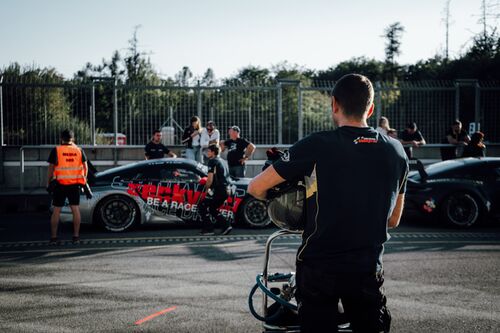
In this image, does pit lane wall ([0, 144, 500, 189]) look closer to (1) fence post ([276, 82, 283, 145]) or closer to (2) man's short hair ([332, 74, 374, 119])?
(1) fence post ([276, 82, 283, 145])

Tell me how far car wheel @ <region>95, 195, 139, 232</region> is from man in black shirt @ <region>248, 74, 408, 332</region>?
27.4 feet

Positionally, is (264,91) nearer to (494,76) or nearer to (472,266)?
(472,266)

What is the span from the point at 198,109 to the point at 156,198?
6.51 meters

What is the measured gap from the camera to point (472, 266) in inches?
301

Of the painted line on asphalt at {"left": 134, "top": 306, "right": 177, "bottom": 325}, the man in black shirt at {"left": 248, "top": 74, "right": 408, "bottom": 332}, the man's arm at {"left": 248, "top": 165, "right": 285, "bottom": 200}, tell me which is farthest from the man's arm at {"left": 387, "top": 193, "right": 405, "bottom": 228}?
the painted line on asphalt at {"left": 134, "top": 306, "right": 177, "bottom": 325}

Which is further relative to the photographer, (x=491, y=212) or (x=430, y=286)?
(x=491, y=212)

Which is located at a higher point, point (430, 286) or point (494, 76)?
point (494, 76)

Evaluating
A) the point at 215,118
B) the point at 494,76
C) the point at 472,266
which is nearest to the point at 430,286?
the point at 472,266

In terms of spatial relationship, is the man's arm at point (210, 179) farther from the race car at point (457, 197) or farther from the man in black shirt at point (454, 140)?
the man in black shirt at point (454, 140)

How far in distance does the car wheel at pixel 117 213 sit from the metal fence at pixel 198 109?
6.21 metres

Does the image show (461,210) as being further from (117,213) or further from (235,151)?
(117,213)

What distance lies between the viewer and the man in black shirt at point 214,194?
10352mm

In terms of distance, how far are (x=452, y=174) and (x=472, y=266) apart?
402 cm

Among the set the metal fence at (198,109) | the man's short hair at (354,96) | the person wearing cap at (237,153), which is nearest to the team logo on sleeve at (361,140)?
the man's short hair at (354,96)
